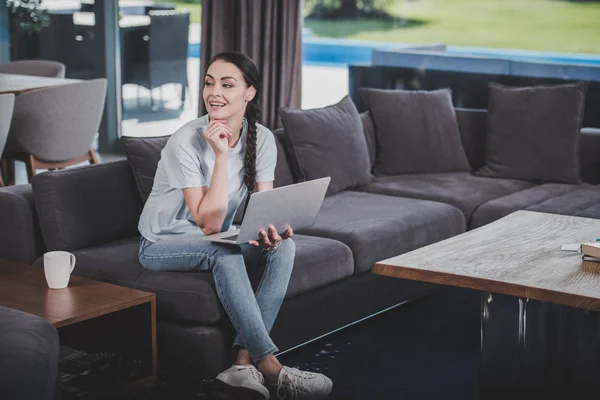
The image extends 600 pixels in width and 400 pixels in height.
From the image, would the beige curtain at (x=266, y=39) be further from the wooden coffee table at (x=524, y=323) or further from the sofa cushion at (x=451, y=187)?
the wooden coffee table at (x=524, y=323)

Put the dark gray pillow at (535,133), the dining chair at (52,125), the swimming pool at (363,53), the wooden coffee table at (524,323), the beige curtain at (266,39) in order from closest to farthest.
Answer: the wooden coffee table at (524,323), the dark gray pillow at (535,133), the dining chair at (52,125), the beige curtain at (266,39), the swimming pool at (363,53)

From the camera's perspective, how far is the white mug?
315 centimetres

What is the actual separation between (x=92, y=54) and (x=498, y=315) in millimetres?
5290

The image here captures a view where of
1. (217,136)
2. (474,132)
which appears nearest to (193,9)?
(474,132)

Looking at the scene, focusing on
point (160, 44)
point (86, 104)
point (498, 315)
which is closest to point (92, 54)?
point (160, 44)

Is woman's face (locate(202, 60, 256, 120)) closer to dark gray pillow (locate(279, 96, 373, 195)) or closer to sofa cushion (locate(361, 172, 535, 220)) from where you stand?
dark gray pillow (locate(279, 96, 373, 195))

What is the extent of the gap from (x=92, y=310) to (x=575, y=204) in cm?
234

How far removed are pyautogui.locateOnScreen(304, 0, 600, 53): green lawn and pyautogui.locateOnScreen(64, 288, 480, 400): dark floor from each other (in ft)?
10.1

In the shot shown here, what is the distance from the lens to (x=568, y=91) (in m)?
4.85

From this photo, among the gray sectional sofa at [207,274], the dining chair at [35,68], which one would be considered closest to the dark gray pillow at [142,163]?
the gray sectional sofa at [207,274]

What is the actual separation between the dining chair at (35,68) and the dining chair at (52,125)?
904mm

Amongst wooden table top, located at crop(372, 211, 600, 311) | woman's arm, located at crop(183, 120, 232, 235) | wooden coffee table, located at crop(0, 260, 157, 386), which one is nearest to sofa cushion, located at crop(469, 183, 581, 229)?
wooden table top, located at crop(372, 211, 600, 311)

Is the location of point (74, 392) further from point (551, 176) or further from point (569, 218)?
point (551, 176)

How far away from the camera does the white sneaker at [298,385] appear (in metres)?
3.12
